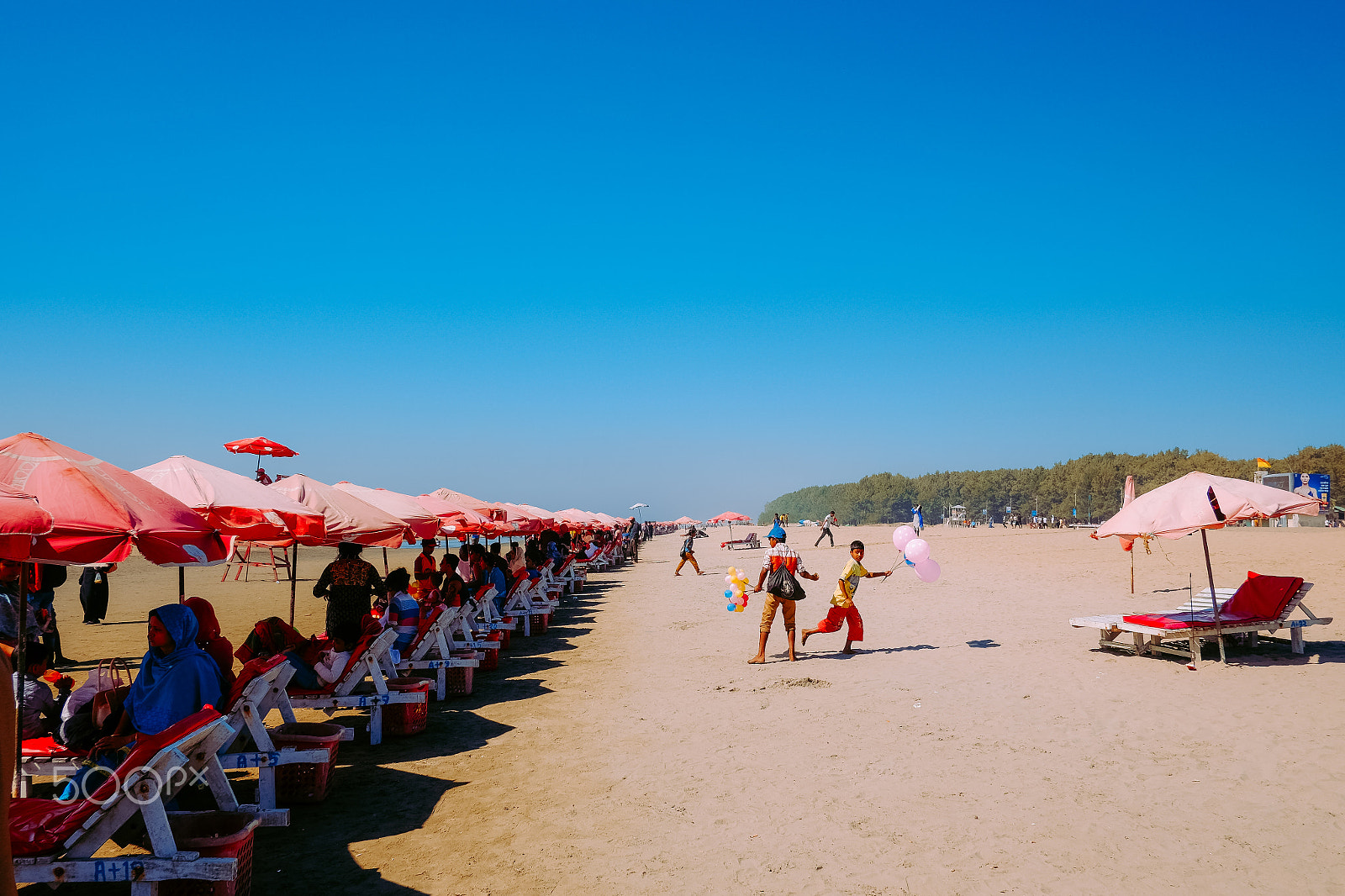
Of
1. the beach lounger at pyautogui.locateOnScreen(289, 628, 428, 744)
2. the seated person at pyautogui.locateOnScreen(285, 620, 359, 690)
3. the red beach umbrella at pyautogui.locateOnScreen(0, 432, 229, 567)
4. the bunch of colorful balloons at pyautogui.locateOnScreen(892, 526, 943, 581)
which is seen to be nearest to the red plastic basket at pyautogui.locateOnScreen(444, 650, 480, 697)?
the beach lounger at pyautogui.locateOnScreen(289, 628, 428, 744)

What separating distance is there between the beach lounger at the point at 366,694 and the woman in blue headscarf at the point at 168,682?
1711mm

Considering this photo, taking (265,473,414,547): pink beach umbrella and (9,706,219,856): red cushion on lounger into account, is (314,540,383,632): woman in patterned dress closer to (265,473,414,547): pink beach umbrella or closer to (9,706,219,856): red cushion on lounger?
(265,473,414,547): pink beach umbrella

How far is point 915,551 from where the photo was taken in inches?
407

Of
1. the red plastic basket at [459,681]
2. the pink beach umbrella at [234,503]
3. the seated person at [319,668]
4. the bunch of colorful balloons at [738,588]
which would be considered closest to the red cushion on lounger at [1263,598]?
the bunch of colorful balloons at [738,588]

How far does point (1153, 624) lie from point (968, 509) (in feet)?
418

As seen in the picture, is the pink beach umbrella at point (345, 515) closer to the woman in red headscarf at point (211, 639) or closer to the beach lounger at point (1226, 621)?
the woman in red headscarf at point (211, 639)

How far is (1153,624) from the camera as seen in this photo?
926 centimetres

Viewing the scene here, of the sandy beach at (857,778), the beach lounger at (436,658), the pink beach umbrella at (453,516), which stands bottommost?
the sandy beach at (857,778)

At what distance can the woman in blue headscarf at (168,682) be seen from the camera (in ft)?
15.0

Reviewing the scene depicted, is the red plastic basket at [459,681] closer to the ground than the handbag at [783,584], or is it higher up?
closer to the ground

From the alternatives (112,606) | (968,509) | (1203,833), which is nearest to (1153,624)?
(1203,833)

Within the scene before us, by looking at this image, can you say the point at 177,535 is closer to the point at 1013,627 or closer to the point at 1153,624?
the point at 1153,624

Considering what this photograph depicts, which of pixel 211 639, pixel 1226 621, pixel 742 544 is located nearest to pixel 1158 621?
pixel 1226 621

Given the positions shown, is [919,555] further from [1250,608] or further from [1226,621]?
[1250,608]
